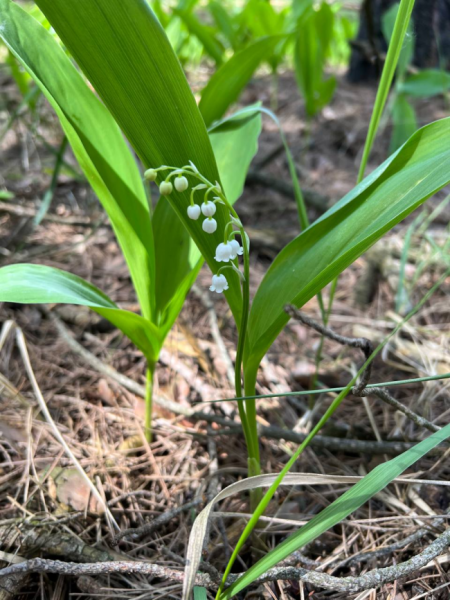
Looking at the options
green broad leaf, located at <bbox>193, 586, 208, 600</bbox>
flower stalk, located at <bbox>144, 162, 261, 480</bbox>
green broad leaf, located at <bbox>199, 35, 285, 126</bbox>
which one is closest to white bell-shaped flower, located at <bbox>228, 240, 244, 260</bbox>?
flower stalk, located at <bbox>144, 162, 261, 480</bbox>

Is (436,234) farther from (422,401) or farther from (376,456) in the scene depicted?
(376,456)

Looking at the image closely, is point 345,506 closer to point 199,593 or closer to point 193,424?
point 199,593

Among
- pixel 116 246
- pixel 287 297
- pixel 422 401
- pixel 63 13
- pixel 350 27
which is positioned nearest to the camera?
pixel 63 13

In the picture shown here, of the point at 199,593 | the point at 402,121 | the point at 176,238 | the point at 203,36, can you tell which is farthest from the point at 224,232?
the point at 203,36

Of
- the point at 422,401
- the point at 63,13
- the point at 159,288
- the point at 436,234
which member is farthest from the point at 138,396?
the point at 436,234

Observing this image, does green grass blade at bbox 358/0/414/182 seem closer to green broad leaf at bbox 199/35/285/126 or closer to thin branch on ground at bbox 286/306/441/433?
thin branch on ground at bbox 286/306/441/433
